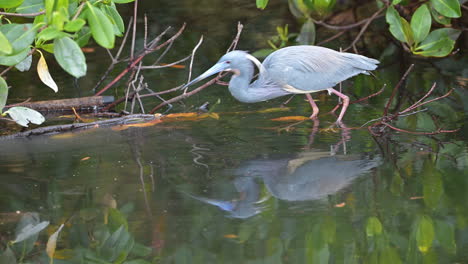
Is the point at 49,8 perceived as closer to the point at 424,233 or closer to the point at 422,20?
the point at 424,233

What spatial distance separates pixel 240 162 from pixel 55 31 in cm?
199

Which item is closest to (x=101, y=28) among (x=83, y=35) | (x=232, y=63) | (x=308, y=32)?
(x=83, y=35)

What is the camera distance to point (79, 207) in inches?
185

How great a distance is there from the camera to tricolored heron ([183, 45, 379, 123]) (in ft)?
20.8

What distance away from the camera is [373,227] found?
427cm

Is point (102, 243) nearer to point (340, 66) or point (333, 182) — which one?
point (333, 182)

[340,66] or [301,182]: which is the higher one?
[340,66]

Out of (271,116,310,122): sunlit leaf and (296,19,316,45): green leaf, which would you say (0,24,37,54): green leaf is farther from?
(296,19,316,45): green leaf

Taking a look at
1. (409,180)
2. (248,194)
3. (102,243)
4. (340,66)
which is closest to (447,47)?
(340,66)

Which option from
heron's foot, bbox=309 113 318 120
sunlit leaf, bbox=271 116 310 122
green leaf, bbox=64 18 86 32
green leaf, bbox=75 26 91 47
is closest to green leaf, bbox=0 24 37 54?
green leaf, bbox=64 18 86 32

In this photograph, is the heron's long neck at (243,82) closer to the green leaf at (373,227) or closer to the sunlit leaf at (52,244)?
the green leaf at (373,227)

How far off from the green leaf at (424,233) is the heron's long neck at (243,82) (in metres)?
2.37

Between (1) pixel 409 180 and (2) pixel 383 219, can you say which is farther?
(1) pixel 409 180

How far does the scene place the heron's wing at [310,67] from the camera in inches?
250
